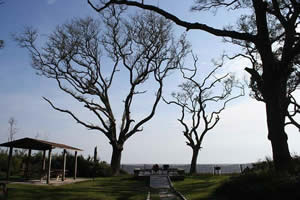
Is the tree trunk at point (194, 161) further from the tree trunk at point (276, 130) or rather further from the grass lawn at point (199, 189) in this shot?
the tree trunk at point (276, 130)

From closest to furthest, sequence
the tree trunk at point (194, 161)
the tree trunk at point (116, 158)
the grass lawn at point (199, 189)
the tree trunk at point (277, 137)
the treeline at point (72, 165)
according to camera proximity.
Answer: the tree trunk at point (277, 137)
the grass lawn at point (199, 189)
the treeline at point (72, 165)
the tree trunk at point (116, 158)
the tree trunk at point (194, 161)

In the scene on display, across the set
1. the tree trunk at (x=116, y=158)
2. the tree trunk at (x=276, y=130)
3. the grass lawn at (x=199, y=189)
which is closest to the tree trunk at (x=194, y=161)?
the tree trunk at (x=116, y=158)

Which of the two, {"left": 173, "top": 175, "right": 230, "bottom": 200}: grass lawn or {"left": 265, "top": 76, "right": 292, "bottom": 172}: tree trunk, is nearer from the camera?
{"left": 265, "top": 76, "right": 292, "bottom": 172}: tree trunk

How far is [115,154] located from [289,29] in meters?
20.0

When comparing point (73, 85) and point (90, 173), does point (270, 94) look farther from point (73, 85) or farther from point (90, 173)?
point (73, 85)

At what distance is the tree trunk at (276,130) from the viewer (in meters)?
12.0

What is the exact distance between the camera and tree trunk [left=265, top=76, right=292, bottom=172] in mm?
11995

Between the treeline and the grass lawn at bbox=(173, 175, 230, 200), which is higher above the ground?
the treeline

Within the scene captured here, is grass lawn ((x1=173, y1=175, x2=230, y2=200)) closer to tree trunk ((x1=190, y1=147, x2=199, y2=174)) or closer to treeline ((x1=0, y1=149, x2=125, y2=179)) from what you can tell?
treeline ((x1=0, y1=149, x2=125, y2=179))

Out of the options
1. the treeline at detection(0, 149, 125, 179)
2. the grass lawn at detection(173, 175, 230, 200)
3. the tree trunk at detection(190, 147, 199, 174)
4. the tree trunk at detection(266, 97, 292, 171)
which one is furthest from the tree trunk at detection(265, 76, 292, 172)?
the tree trunk at detection(190, 147, 199, 174)

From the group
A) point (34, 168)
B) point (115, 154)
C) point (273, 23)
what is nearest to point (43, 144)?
point (34, 168)

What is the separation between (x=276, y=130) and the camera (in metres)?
12.4

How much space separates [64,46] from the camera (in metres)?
28.6

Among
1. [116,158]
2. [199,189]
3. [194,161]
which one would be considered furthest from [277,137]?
[194,161]
